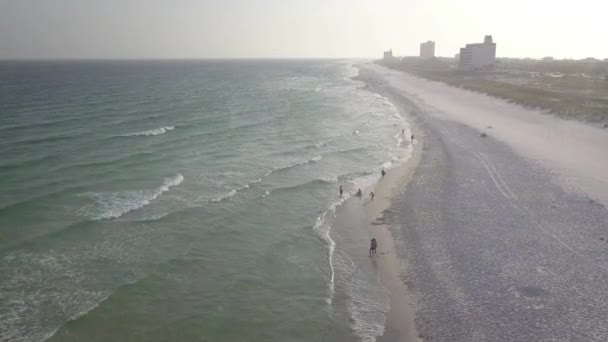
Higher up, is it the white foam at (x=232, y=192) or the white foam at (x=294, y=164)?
the white foam at (x=294, y=164)

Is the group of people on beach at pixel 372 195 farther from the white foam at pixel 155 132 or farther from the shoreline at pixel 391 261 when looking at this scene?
the white foam at pixel 155 132

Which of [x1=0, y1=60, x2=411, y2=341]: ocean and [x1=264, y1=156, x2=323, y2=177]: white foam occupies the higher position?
[x1=264, y1=156, x2=323, y2=177]: white foam

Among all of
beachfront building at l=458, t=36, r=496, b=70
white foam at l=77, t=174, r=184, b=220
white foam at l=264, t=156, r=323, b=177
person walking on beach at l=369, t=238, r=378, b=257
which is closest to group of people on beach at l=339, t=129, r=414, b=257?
person walking on beach at l=369, t=238, r=378, b=257

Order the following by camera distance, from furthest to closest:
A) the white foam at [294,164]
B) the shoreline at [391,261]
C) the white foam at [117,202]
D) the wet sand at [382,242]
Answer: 1. the white foam at [294,164]
2. the white foam at [117,202]
3. the wet sand at [382,242]
4. the shoreline at [391,261]

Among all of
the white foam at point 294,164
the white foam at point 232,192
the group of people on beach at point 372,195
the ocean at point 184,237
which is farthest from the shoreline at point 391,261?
the white foam at point 232,192

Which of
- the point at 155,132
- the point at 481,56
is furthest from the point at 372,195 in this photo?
the point at 481,56

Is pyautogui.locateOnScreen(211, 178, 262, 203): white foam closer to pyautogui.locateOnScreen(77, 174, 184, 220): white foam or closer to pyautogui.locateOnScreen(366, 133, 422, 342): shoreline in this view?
pyautogui.locateOnScreen(77, 174, 184, 220): white foam

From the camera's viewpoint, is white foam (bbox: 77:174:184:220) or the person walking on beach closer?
the person walking on beach
